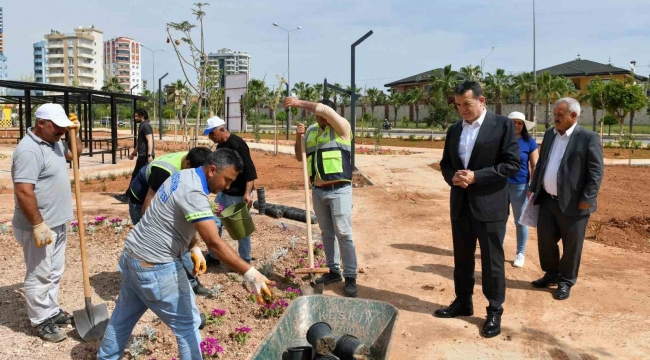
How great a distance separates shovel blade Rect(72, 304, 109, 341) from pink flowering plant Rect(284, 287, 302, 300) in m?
1.61

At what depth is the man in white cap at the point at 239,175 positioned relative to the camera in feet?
17.8

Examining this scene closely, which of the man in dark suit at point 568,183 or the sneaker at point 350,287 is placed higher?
the man in dark suit at point 568,183

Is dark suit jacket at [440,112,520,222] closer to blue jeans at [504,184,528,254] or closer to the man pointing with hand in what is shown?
blue jeans at [504,184,528,254]

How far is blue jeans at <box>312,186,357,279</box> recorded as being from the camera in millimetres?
5148

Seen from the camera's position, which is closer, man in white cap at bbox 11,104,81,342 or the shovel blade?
man in white cap at bbox 11,104,81,342

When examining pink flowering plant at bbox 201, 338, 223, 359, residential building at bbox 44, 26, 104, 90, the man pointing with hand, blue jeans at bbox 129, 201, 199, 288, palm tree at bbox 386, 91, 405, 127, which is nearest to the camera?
the man pointing with hand

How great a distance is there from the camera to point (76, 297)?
5.08m

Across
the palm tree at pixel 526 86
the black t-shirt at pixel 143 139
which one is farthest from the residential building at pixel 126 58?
the black t-shirt at pixel 143 139

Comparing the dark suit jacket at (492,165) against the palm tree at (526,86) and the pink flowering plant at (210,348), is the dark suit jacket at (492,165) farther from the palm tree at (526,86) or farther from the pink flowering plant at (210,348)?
the palm tree at (526,86)

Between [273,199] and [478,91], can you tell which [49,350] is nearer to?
[478,91]

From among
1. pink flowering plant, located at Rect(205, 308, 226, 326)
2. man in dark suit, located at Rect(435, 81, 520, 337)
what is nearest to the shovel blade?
pink flowering plant, located at Rect(205, 308, 226, 326)

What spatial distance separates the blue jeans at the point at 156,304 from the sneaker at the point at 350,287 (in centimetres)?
219

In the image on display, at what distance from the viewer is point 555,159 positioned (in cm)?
530

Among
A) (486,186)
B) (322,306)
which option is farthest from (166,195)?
(486,186)
